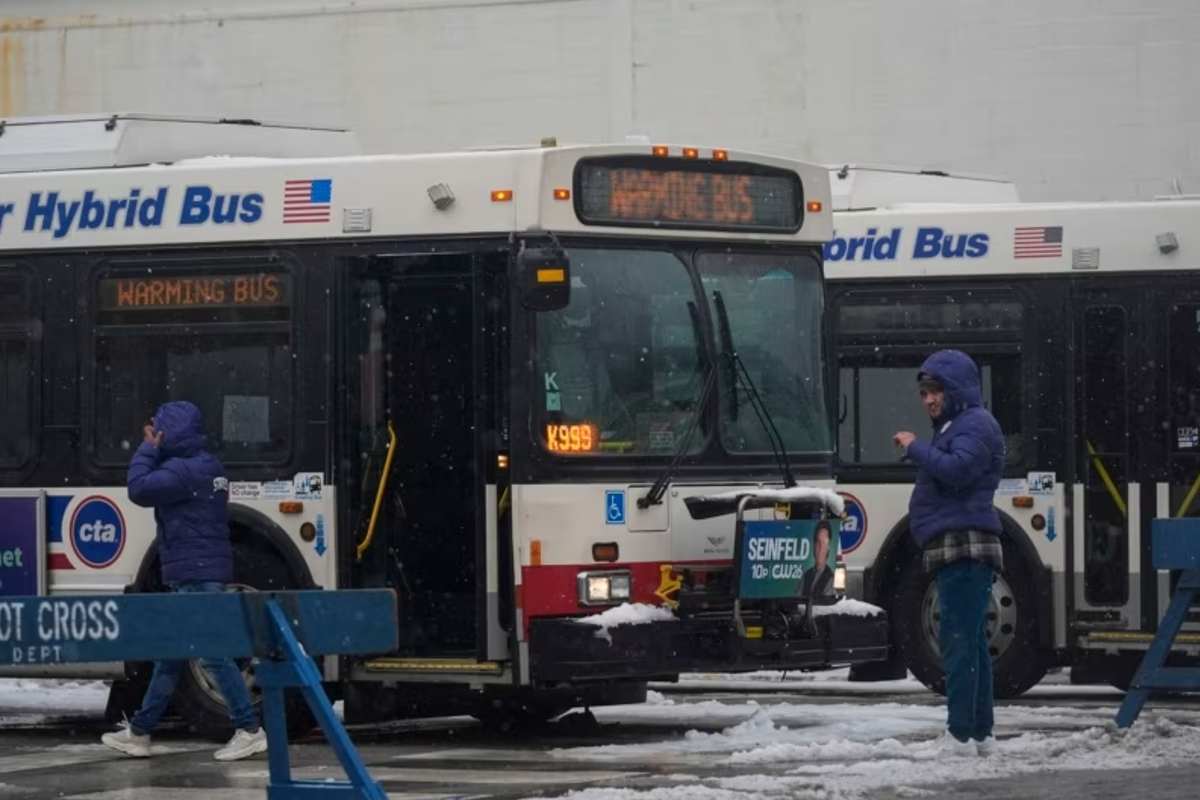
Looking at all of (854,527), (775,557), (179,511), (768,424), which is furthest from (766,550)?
(854,527)

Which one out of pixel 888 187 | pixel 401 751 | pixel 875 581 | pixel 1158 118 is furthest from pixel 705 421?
pixel 1158 118

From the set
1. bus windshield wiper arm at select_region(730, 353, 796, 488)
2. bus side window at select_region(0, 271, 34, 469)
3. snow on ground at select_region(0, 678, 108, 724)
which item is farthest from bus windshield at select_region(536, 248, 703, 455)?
snow on ground at select_region(0, 678, 108, 724)

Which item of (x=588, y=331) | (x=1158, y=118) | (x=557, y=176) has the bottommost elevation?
(x=588, y=331)

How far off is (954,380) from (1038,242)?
4910 mm

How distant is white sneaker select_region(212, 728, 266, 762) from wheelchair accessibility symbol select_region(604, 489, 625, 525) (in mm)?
2031

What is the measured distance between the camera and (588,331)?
13.0 m

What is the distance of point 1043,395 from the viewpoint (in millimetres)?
16188

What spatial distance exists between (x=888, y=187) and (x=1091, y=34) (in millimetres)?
9880

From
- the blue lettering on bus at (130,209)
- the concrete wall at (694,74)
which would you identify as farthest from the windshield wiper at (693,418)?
the concrete wall at (694,74)

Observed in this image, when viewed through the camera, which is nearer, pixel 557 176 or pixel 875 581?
pixel 557 176

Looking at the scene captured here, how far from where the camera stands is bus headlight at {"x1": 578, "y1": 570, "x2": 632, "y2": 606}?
504 inches

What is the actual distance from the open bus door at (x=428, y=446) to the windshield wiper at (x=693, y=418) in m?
0.81

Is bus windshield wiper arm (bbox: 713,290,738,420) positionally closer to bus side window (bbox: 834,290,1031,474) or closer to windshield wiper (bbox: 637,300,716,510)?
windshield wiper (bbox: 637,300,716,510)

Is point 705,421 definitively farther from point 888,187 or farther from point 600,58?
point 600,58
